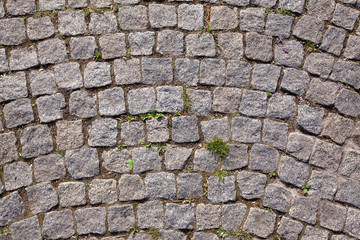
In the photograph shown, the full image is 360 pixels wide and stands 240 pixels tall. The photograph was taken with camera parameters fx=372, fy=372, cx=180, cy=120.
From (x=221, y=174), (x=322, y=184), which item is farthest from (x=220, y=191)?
(x=322, y=184)

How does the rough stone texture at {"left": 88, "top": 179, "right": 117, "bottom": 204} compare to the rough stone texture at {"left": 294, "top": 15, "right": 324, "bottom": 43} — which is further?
the rough stone texture at {"left": 294, "top": 15, "right": 324, "bottom": 43}

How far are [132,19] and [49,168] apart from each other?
1.79 m

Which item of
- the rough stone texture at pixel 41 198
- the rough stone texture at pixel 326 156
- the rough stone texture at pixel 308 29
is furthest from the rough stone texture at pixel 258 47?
the rough stone texture at pixel 41 198

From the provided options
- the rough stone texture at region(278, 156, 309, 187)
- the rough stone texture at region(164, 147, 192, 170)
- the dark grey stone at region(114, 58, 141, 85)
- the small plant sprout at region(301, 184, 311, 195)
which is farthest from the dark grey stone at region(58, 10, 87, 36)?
the small plant sprout at region(301, 184, 311, 195)

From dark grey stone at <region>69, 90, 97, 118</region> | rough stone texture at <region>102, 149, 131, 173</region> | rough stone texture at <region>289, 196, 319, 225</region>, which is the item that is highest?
dark grey stone at <region>69, 90, 97, 118</region>

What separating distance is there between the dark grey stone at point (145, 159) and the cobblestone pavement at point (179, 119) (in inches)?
0.4

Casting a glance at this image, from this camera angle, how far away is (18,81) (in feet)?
12.9

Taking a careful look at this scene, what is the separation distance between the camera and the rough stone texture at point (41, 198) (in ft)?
12.4

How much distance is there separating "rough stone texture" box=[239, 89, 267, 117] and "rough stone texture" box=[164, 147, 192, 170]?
2.39 ft

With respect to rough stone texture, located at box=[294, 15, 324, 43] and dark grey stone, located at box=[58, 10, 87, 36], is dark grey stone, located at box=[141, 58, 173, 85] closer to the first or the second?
dark grey stone, located at box=[58, 10, 87, 36]

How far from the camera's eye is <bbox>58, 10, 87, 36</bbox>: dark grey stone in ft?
13.0

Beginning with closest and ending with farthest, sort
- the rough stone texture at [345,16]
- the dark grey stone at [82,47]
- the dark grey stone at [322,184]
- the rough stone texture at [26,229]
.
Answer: the rough stone texture at [26,229], the dark grey stone at [322,184], the dark grey stone at [82,47], the rough stone texture at [345,16]

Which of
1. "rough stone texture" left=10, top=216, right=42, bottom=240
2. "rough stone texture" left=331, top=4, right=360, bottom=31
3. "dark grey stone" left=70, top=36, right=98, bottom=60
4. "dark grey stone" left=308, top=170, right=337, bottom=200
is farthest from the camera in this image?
"rough stone texture" left=331, top=4, right=360, bottom=31

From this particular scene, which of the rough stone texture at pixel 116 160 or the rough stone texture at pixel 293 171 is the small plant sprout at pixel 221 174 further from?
the rough stone texture at pixel 116 160
